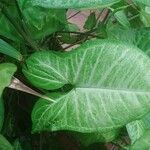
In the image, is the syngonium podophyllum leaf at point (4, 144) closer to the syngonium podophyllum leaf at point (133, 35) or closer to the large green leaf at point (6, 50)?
the large green leaf at point (6, 50)

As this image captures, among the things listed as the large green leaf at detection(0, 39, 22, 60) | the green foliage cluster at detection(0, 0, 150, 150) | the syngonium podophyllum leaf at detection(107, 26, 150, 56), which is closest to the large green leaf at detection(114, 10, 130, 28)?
the syngonium podophyllum leaf at detection(107, 26, 150, 56)

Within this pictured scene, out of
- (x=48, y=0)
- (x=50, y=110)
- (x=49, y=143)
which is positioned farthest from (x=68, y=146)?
(x=48, y=0)

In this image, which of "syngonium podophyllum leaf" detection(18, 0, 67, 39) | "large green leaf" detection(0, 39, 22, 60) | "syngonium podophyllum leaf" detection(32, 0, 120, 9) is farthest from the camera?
"syngonium podophyllum leaf" detection(18, 0, 67, 39)

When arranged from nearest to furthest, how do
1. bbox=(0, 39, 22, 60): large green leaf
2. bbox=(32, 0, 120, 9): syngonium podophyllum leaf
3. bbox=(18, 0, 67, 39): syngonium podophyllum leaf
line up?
1. bbox=(32, 0, 120, 9): syngonium podophyllum leaf
2. bbox=(0, 39, 22, 60): large green leaf
3. bbox=(18, 0, 67, 39): syngonium podophyllum leaf

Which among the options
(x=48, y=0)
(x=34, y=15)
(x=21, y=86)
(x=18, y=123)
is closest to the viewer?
(x=48, y=0)

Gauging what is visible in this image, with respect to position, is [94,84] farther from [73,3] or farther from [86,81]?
[73,3]

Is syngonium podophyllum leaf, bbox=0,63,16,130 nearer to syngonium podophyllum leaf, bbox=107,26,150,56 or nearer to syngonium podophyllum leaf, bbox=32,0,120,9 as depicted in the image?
syngonium podophyllum leaf, bbox=32,0,120,9

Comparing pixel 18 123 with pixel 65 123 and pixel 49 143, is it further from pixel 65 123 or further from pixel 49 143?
pixel 65 123

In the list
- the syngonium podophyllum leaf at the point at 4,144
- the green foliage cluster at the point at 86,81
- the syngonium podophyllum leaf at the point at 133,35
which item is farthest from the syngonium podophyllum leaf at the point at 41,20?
the syngonium podophyllum leaf at the point at 4,144
